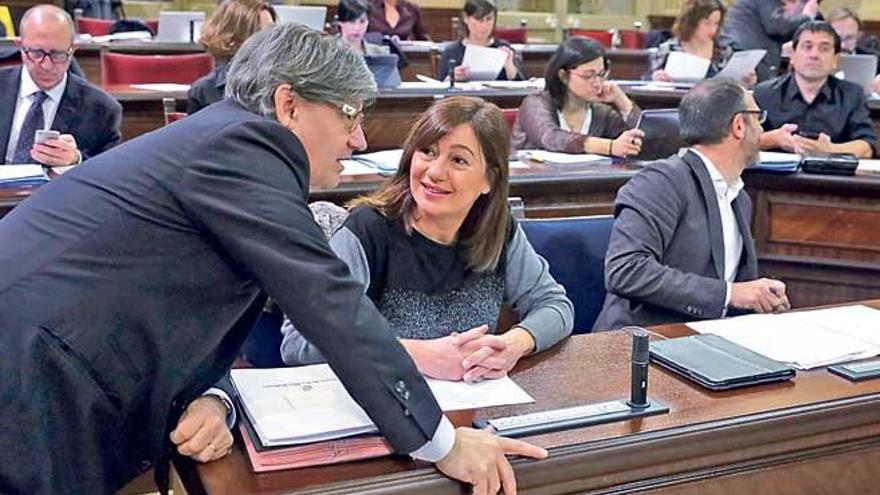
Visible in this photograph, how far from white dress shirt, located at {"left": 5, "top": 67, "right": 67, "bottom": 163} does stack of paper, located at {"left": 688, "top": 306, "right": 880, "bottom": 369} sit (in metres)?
2.36

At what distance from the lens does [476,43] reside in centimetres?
655

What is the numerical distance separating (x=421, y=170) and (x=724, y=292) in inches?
31.6

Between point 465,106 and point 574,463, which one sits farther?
point 465,106

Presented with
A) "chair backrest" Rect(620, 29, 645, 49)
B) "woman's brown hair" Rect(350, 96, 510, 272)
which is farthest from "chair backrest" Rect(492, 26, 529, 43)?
"woman's brown hair" Rect(350, 96, 510, 272)

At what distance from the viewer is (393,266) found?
1.99m

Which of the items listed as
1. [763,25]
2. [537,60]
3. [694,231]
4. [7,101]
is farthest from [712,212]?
[537,60]

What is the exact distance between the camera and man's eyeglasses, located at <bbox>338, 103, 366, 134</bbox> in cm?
139

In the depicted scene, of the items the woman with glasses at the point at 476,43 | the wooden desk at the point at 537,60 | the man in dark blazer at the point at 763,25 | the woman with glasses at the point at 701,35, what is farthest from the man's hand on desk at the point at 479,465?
the wooden desk at the point at 537,60

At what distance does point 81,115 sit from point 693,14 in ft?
11.1

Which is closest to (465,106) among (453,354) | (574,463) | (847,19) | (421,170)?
(421,170)

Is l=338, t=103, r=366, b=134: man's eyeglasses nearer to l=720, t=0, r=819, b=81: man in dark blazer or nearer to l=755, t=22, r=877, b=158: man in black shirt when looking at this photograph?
l=755, t=22, r=877, b=158: man in black shirt

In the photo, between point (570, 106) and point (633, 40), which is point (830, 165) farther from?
point (633, 40)

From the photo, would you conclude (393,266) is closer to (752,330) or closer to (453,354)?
(453,354)

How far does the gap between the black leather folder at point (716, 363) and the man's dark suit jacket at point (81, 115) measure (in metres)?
2.30
